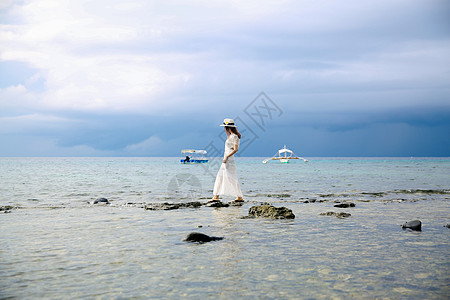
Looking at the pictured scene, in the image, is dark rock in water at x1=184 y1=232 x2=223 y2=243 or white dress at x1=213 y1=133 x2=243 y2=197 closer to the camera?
dark rock in water at x1=184 y1=232 x2=223 y2=243

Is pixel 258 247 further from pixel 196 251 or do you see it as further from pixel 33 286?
pixel 33 286

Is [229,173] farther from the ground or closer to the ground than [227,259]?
farther from the ground

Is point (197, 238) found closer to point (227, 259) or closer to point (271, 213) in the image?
point (227, 259)

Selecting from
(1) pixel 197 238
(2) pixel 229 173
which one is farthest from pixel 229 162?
(1) pixel 197 238

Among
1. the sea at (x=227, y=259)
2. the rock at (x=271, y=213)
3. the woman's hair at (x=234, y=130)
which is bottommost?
the sea at (x=227, y=259)

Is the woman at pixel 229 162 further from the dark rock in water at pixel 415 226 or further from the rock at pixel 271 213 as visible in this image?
the dark rock in water at pixel 415 226

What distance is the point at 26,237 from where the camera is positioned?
866cm

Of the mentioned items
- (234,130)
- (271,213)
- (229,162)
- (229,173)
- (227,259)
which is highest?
(234,130)

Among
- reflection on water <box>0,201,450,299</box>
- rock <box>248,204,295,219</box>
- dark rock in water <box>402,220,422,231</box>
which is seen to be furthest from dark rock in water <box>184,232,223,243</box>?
dark rock in water <box>402,220,422,231</box>

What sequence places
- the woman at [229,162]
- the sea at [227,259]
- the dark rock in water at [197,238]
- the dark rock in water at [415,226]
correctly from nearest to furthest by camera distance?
the sea at [227,259] → the dark rock in water at [197,238] → the dark rock in water at [415,226] → the woman at [229,162]

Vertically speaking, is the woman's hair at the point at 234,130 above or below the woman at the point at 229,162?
A: above

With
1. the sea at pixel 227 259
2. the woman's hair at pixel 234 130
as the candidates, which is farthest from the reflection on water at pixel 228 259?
the woman's hair at pixel 234 130

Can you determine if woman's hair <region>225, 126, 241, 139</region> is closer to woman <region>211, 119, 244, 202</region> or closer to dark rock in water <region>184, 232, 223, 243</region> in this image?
woman <region>211, 119, 244, 202</region>

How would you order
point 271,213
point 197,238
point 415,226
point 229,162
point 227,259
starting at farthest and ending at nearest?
point 229,162, point 271,213, point 415,226, point 197,238, point 227,259
